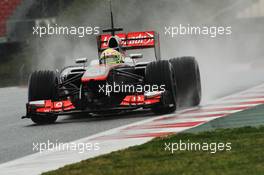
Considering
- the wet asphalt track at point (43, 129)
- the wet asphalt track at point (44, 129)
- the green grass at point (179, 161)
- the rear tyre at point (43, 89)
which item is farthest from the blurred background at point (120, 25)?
the green grass at point (179, 161)

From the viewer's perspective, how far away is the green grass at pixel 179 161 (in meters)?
9.23

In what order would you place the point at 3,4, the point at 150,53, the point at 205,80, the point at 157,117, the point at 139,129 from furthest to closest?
the point at 3,4, the point at 150,53, the point at 205,80, the point at 157,117, the point at 139,129

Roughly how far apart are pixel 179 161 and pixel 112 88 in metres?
7.10

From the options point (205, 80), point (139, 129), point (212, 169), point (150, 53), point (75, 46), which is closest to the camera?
point (212, 169)

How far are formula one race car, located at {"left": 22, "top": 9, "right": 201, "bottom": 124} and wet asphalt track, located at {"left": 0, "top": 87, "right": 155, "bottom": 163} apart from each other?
0.23 m

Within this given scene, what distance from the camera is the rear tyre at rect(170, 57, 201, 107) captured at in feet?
59.5

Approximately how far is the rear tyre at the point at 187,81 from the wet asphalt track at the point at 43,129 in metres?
1.08

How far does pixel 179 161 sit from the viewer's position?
9.91m

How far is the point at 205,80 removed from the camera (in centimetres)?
2588

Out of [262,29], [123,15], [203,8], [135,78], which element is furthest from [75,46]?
[135,78]

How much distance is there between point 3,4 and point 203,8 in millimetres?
9371

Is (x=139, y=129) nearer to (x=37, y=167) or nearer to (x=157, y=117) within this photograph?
(x=157, y=117)

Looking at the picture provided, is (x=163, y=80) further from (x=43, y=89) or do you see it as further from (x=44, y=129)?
(x=44, y=129)

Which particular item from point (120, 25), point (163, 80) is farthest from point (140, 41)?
point (120, 25)
